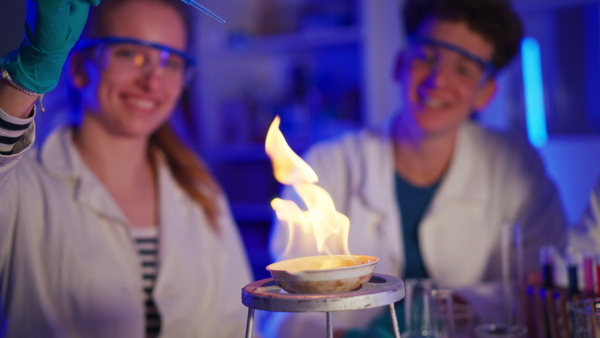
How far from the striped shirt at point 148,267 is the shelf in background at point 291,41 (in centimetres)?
189

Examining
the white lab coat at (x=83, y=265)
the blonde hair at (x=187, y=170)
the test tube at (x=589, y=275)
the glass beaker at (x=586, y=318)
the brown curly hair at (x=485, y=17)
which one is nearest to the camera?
the glass beaker at (x=586, y=318)

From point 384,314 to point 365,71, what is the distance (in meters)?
1.60

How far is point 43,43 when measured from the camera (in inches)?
33.3

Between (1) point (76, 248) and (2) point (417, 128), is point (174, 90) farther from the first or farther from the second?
(2) point (417, 128)

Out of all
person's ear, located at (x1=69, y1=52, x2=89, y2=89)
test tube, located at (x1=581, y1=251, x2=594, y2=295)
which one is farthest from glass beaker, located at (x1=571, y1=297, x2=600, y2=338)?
person's ear, located at (x1=69, y1=52, x2=89, y2=89)

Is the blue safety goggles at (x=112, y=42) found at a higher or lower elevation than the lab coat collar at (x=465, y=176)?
higher

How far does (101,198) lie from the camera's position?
1474mm

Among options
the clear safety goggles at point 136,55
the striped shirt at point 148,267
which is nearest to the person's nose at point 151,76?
the clear safety goggles at point 136,55

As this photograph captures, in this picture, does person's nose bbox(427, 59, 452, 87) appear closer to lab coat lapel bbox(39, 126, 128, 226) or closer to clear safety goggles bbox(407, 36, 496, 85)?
clear safety goggles bbox(407, 36, 496, 85)

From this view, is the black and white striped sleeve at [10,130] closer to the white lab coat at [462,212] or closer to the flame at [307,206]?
the flame at [307,206]

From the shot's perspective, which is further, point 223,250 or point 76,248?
point 223,250

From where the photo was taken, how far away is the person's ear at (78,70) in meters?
1.50

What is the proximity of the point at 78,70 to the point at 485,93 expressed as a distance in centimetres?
136

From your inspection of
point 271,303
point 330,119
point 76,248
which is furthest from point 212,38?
point 271,303
